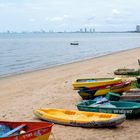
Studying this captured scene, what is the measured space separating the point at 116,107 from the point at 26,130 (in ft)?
11.2

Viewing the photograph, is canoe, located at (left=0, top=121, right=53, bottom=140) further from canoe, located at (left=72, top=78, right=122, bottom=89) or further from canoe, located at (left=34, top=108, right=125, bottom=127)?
canoe, located at (left=72, top=78, right=122, bottom=89)

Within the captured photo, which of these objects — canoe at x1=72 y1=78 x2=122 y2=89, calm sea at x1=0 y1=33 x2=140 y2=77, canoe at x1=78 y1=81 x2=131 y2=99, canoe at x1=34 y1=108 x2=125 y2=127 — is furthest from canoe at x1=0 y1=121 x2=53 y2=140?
calm sea at x1=0 y1=33 x2=140 y2=77

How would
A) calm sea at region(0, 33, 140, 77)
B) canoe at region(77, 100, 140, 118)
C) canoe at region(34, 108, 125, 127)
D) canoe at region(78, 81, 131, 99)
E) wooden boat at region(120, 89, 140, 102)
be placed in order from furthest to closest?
calm sea at region(0, 33, 140, 77)
canoe at region(78, 81, 131, 99)
wooden boat at region(120, 89, 140, 102)
canoe at region(77, 100, 140, 118)
canoe at region(34, 108, 125, 127)

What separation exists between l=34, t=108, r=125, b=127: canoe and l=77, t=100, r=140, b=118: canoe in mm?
383

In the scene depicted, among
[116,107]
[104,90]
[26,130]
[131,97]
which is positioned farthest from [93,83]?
[26,130]

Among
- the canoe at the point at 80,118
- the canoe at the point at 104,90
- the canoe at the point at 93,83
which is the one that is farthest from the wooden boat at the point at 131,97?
the canoe at the point at 93,83

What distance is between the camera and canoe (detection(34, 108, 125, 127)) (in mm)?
10133

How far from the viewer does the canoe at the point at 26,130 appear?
7664 mm

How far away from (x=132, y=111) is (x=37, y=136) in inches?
152

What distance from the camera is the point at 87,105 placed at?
11.9 meters

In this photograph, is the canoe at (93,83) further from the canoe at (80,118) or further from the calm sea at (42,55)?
the calm sea at (42,55)

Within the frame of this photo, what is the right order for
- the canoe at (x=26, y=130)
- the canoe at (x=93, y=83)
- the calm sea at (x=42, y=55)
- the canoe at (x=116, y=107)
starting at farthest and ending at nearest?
the calm sea at (x=42, y=55) < the canoe at (x=93, y=83) < the canoe at (x=116, y=107) < the canoe at (x=26, y=130)

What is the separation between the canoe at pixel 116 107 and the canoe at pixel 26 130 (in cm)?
295

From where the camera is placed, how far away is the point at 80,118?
10766 mm
